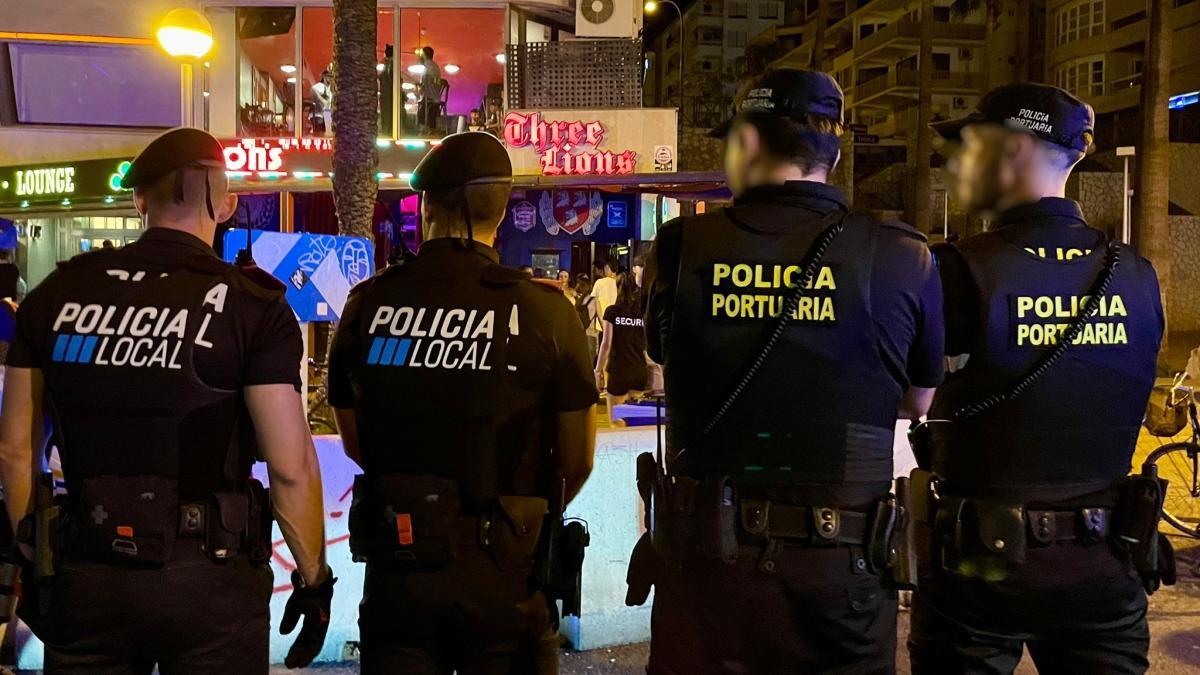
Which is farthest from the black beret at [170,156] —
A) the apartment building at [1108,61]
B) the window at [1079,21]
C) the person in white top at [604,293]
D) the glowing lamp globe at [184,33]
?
the window at [1079,21]

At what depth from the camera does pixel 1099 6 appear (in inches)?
1649

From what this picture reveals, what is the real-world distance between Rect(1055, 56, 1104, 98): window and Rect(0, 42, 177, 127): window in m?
38.2

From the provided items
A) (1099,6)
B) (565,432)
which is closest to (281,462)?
(565,432)

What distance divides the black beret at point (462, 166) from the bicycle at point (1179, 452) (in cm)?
565

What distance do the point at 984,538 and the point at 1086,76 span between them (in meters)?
46.4

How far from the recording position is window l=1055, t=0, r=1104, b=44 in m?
41.9

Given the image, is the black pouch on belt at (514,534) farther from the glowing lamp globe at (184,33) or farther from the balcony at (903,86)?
the balcony at (903,86)

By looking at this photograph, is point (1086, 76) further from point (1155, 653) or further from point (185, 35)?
point (1155, 653)

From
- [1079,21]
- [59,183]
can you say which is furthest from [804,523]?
[1079,21]

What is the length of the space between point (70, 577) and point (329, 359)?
81 cm

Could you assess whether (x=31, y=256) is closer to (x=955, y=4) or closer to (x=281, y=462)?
(x=281, y=462)

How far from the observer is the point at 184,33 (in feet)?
27.2

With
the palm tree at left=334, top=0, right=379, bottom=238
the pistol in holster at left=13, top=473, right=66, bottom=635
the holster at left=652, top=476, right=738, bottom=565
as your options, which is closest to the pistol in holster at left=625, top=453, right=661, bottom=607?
the holster at left=652, top=476, right=738, bottom=565

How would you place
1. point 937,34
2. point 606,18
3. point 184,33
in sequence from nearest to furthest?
point 184,33 → point 606,18 → point 937,34
